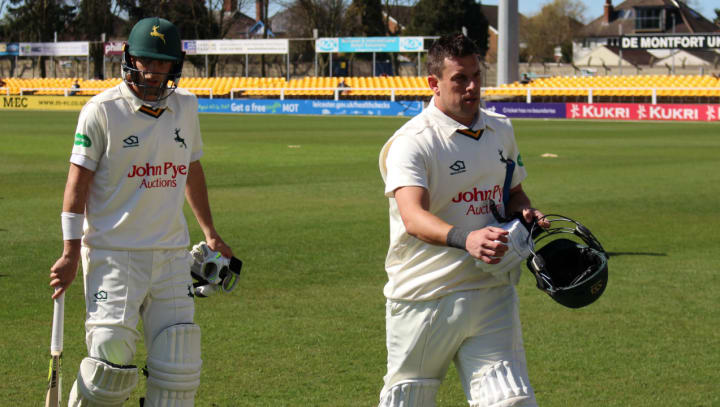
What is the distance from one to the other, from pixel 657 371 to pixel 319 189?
11778mm

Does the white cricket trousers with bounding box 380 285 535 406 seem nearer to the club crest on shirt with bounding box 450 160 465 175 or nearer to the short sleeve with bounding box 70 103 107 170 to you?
the club crest on shirt with bounding box 450 160 465 175

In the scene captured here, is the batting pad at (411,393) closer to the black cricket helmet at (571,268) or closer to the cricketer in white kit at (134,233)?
the black cricket helmet at (571,268)

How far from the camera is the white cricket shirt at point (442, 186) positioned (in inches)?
174

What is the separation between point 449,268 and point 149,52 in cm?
182

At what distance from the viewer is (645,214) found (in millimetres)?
15000

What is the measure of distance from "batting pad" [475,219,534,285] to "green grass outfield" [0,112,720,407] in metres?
1.99

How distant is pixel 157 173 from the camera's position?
4992 millimetres

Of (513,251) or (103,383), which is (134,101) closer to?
(103,383)

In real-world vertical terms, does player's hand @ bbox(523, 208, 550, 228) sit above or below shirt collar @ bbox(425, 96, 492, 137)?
below

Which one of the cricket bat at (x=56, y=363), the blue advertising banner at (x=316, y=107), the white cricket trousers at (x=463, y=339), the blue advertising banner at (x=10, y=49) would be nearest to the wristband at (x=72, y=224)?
the cricket bat at (x=56, y=363)

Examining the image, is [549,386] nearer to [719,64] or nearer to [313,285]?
[313,285]

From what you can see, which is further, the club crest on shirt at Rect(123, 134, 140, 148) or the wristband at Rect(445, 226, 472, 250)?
the club crest on shirt at Rect(123, 134, 140, 148)

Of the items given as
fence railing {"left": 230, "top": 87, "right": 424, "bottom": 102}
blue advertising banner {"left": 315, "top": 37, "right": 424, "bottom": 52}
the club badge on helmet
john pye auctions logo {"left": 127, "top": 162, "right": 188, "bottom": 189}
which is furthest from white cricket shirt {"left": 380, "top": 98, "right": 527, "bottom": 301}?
blue advertising banner {"left": 315, "top": 37, "right": 424, "bottom": 52}

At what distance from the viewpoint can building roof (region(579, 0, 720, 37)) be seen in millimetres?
115625
